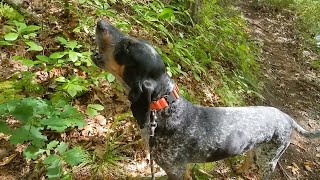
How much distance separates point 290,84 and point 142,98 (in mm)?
6683

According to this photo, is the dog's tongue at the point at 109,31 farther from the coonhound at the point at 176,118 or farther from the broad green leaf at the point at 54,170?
the broad green leaf at the point at 54,170

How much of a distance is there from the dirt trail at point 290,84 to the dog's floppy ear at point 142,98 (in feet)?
11.2

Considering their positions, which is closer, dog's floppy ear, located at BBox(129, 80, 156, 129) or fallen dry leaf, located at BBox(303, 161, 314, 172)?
dog's floppy ear, located at BBox(129, 80, 156, 129)

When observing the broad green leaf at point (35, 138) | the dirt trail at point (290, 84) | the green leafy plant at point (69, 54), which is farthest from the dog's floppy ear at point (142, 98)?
the dirt trail at point (290, 84)

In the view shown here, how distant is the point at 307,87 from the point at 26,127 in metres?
7.89

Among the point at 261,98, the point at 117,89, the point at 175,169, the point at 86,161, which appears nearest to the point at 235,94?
the point at 261,98

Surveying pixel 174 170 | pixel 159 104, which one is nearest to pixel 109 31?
pixel 159 104

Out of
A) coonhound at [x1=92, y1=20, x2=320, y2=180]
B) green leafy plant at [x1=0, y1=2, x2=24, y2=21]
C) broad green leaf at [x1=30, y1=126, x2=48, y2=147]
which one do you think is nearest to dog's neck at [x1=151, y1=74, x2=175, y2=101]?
coonhound at [x1=92, y1=20, x2=320, y2=180]

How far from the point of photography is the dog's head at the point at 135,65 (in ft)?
10.4

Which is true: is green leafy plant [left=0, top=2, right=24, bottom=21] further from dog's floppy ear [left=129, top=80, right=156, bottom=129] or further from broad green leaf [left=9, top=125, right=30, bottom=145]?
dog's floppy ear [left=129, top=80, right=156, bottom=129]

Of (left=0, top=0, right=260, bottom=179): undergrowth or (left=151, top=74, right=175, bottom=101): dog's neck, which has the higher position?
(left=151, top=74, right=175, bottom=101): dog's neck

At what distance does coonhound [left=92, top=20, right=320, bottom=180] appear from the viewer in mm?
3281

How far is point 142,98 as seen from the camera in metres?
3.13

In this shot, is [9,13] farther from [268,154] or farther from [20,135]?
[268,154]
